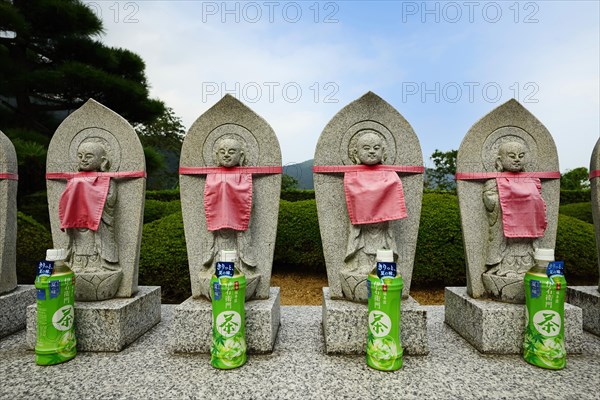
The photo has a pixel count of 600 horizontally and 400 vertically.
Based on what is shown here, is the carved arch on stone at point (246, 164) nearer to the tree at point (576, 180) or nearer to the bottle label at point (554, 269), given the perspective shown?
the bottle label at point (554, 269)

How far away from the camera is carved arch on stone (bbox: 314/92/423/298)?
342 centimetres

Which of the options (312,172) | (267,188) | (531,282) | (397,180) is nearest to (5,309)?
(267,188)

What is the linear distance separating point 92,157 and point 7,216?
1203 mm

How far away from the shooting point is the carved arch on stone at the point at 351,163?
11.2 feet

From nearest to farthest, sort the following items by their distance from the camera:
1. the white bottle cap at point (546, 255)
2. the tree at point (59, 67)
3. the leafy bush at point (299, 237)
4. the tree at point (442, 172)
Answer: the white bottle cap at point (546, 255) → the leafy bush at point (299, 237) → the tree at point (59, 67) → the tree at point (442, 172)

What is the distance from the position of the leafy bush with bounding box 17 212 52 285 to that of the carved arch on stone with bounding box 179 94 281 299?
3.23 m

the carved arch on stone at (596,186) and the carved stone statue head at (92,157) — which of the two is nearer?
the carved stone statue head at (92,157)

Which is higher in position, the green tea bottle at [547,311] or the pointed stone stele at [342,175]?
the pointed stone stele at [342,175]

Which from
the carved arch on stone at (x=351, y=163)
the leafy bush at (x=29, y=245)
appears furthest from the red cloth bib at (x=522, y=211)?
the leafy bush at (x=29, y=245)

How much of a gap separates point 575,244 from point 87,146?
7.16 metres

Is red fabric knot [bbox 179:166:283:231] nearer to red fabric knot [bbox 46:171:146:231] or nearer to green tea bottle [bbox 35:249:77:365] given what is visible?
red fabric knot [bbox 46:171:146:231]

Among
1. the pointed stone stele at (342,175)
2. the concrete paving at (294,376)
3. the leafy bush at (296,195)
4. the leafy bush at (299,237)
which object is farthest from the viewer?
the leafy bush at (296,195)

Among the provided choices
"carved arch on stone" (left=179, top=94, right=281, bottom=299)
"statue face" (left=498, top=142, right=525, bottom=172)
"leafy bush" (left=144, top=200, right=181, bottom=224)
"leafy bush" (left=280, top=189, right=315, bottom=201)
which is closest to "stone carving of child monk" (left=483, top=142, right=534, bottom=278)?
"statue face" (left=498, top=142, right=525, bottom=172)

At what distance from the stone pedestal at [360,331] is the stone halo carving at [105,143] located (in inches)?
103
